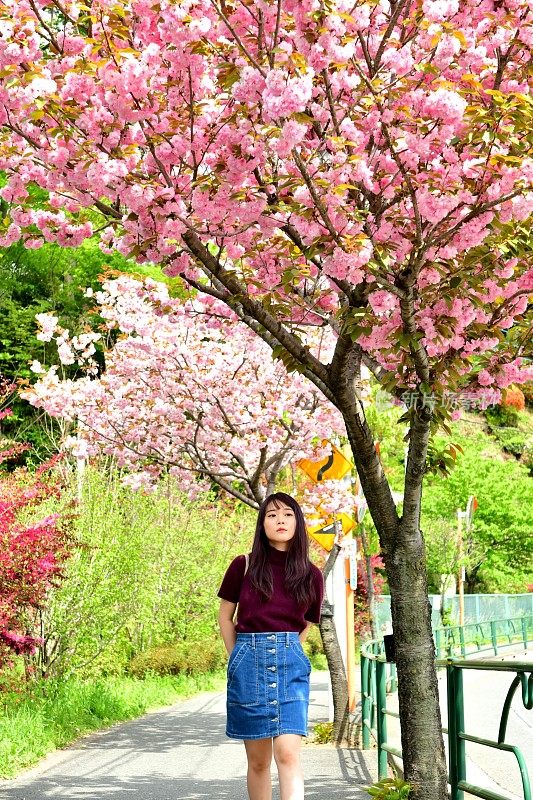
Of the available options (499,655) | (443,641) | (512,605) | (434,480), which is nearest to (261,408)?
(443,641)

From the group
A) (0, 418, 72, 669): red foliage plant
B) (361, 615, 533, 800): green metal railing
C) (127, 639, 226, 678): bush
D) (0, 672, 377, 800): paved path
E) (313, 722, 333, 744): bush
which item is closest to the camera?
(361, 615, 533, 800): green metal railing

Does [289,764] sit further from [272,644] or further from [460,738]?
[460,738]

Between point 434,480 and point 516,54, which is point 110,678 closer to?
point 516,54

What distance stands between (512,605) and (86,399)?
30.8 metres

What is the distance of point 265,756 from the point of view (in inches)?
213

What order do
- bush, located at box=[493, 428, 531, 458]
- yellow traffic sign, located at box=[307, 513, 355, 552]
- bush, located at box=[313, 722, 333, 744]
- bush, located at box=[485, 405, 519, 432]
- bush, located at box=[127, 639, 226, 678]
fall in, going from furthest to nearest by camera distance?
bush, located at box=[485, 405, 519, 432]
bush, located at box=[493, 428, 531, 458]
bush, located at box=[127, 639, 226, 678]
yellow traffic sign, located at box=[307, 513, 355, 552]
bush, located at box=[313, 722, 333, 744]

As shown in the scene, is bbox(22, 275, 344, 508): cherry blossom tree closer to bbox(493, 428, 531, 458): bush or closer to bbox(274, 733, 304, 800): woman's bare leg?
bbox(274, 733, 304, 800): woman's bare leg

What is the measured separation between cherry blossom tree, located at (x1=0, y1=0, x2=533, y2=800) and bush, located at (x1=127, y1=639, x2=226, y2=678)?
1486cm

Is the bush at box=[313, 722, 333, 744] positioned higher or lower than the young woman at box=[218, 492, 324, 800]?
lower

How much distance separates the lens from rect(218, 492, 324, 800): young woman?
5.28m

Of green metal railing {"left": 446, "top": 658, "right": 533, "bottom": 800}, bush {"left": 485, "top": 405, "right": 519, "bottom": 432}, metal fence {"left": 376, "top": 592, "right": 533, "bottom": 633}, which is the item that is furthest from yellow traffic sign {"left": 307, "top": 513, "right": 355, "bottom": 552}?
bush {"left": 485, "top": 405, "right": 519, "bottom": 432}

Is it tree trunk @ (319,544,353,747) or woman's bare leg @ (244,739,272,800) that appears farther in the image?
tree trunk @ (319,544,353,747)

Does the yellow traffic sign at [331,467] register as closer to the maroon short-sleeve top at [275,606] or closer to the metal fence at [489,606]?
the maroon short-sleeve top at [275,606]

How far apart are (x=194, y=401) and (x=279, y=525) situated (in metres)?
8.70
